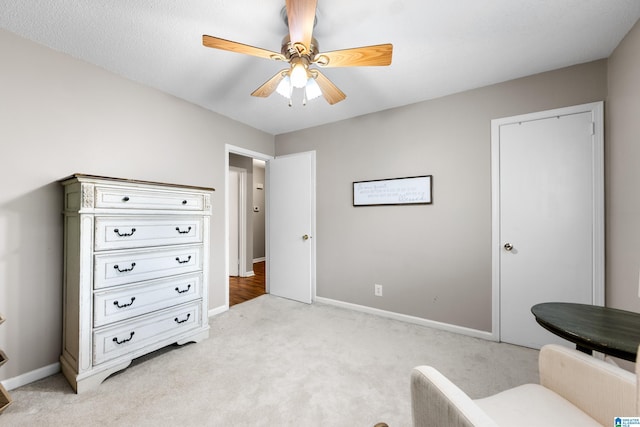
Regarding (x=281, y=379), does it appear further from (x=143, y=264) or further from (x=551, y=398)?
(x=551, y=398)

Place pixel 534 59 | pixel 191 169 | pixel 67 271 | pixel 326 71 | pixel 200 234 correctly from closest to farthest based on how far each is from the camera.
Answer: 1. pixel 67 271
2. pixel 534 59
3. pixel 326 71
4. pixel 200 234
5. pixel 191 169

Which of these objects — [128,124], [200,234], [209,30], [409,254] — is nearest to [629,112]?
[409,254]

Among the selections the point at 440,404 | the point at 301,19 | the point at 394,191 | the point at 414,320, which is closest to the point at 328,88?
the point at 301,19

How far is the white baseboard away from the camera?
2476 millimetres

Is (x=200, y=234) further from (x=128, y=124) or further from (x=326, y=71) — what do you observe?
(x=326, y=71)

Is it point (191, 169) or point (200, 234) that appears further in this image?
point (191, 169)

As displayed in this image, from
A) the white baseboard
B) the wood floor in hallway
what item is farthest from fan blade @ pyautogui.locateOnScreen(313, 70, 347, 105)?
the wood floor in hallway

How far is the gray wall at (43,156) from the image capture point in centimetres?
174

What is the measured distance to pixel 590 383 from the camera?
96cm

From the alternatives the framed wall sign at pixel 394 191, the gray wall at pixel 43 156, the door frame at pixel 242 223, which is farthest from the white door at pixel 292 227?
the gray wall at pixel 43 156

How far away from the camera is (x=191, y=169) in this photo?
2.84 metres

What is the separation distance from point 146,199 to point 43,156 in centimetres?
74

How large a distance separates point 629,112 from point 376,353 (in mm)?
2507

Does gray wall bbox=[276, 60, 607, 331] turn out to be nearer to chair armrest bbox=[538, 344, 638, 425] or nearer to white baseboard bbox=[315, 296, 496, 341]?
white baseboard bbox=[315, 296, 496, 341]
